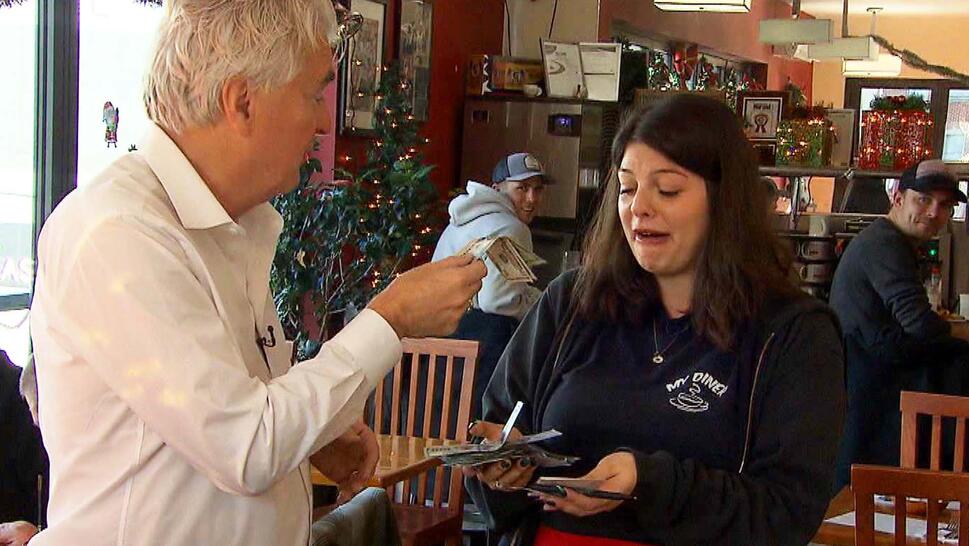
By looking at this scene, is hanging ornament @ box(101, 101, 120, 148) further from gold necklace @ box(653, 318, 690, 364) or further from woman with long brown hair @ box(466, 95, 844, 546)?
gold necklace @ box(653, 318, 690, 364)

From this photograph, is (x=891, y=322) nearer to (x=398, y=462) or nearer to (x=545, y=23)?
(x=398, y=462)

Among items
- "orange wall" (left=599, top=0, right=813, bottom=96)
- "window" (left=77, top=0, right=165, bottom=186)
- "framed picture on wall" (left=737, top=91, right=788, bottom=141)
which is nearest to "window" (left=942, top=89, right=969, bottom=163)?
"orange wall" (left=599, top=0, right=813, bottom=96)

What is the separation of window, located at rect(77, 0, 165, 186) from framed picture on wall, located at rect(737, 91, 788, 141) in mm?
3308

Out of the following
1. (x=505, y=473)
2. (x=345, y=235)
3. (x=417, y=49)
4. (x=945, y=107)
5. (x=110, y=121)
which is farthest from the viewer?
(x=945, y=107)

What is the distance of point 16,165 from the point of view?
5.14 m

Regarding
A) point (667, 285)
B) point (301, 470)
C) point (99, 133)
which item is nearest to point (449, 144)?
point (99, 133)

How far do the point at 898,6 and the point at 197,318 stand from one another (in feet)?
49.7

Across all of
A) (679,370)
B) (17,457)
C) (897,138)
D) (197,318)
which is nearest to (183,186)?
(197,318)

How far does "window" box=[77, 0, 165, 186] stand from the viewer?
213 inches

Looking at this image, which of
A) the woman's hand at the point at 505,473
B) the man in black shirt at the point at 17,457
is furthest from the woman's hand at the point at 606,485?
the man in black shirt at the point at 17,457

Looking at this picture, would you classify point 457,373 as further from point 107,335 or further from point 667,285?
point 107,335

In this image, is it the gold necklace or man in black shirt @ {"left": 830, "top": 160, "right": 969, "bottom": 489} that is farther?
man in black shirt @ {"left": 830, "top": 160, "right": 969, "bottom": 489}

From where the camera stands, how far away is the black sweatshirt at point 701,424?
6.88 ft

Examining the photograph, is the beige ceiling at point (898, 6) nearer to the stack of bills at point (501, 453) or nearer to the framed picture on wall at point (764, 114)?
the framed picture on wall at point (764, 114)
